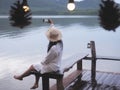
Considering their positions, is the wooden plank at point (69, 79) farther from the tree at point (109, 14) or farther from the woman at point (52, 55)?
the tree at point (109, 14)

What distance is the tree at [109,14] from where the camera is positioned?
7694 millimetres

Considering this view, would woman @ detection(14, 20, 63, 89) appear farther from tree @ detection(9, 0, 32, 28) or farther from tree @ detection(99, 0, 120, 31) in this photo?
tree @ detection(9, 0, 32, 28)

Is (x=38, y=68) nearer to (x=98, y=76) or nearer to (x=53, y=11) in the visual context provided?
(x=98, y=76)

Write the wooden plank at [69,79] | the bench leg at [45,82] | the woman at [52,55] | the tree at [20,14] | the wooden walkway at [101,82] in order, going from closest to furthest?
1. the woman at [52,55]
2. the bench leg at [45,82]
3. the wooden plank at [69,79]
4. the tree at [20,14]
5. the wooden walkway at [101,82]

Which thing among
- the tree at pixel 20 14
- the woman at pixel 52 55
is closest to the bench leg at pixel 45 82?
the woman at pixel 52 55

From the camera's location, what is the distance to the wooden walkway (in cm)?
948

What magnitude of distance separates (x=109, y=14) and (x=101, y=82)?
9.71ft

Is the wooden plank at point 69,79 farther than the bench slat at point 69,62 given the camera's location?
Yes

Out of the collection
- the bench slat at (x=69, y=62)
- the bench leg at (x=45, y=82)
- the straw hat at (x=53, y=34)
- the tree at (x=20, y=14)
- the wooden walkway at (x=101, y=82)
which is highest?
the tree at (x=20, y=14)

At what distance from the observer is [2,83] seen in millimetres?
14852

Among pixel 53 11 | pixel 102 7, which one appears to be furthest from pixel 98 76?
pixel 53 11

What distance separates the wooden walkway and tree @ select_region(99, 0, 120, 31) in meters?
2.32

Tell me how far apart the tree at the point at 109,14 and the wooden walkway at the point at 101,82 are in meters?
2.32

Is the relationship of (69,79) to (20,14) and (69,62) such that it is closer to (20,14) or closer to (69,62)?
(69,62)
